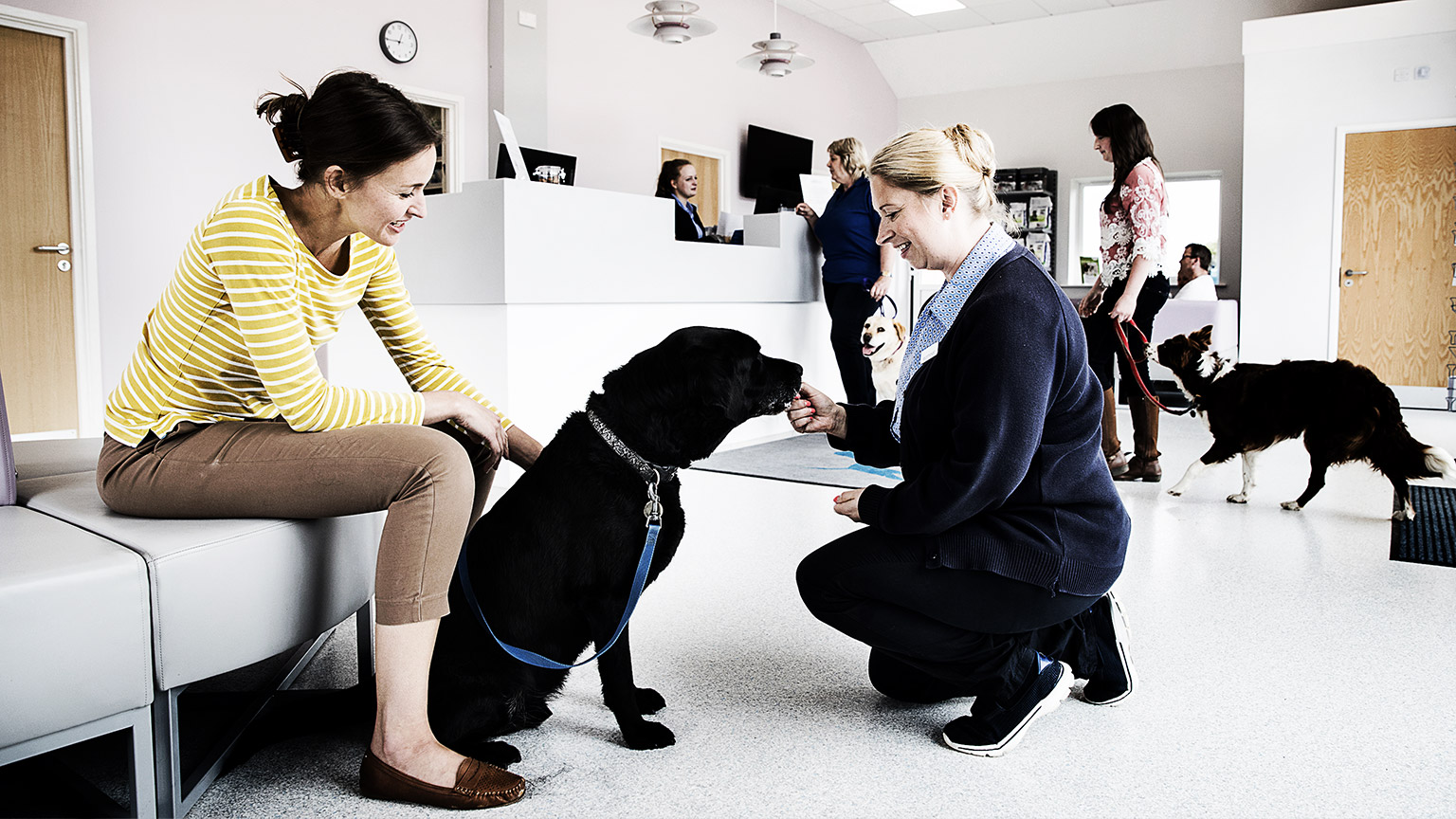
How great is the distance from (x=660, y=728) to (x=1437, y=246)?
24.4 ft

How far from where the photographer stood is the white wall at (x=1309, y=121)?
6.42m

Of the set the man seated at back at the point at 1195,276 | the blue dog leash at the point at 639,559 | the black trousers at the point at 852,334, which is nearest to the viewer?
the blue dog leash at the point at 639,559

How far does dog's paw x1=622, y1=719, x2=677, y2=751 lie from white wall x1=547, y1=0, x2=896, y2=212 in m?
5.51

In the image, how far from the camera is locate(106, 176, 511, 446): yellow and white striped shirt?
1201 millimetres

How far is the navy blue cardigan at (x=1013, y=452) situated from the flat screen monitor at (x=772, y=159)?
6.74 metres

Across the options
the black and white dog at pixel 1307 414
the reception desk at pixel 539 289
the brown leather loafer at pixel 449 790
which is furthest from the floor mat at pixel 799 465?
the brown leather loafer at pixel 449 790

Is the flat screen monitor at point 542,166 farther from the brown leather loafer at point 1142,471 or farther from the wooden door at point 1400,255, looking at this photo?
the wooden door at point 1400,255

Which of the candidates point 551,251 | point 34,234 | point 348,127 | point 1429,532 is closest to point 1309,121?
point 1429,532

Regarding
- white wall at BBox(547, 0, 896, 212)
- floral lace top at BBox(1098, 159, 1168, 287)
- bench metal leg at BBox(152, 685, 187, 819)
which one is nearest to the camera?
bench metal leg at BBox(152, 685, 187, 819)

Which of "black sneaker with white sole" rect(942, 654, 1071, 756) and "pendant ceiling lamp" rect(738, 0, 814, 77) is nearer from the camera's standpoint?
"black sneaker with white sole" rect(942, 654, 1071, 756)

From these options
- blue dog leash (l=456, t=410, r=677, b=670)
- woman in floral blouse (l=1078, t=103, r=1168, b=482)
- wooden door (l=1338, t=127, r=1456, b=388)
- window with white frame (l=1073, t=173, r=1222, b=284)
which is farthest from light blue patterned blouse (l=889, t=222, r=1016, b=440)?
window with white frame (l=1073, t=173, r=1222, b=284)

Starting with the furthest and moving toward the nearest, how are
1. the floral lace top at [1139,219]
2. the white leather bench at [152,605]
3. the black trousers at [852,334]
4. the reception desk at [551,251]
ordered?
the black trousers at [852,334] < the reception desk at [551,251] < the floral lace top at [1139,219] < the white leather bench at [152,605]

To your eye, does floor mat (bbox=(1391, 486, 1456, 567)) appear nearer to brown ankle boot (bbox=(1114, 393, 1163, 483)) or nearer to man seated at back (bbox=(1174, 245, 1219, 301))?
brown ankle boot (bbox=(1114, 393, 1163, 483))

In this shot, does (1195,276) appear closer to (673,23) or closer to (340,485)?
(673,23)
